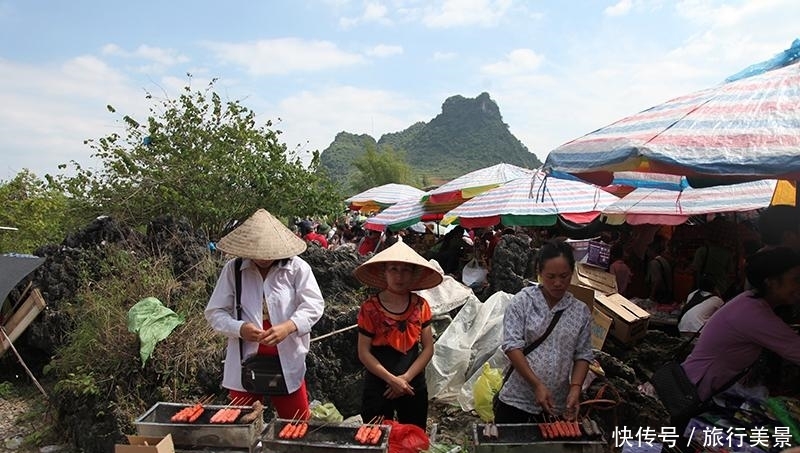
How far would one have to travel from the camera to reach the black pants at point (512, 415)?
8.52ft

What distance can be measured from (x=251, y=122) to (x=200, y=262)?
3654mm

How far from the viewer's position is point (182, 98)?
27.1 ft

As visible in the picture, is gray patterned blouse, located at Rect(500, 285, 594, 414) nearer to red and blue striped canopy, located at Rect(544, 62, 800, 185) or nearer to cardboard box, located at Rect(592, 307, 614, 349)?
red and blue striped canopy, located at Rect(544, 62, 800, 185)

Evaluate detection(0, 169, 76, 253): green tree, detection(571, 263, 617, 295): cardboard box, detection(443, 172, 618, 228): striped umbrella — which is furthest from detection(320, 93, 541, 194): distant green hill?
detection(571, 263, 617, 295): cardboard box

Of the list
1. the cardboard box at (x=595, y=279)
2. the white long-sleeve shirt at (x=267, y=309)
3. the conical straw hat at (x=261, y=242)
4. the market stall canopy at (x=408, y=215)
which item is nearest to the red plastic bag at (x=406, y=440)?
the white long-sleeve shirt at (x=267, y=309)

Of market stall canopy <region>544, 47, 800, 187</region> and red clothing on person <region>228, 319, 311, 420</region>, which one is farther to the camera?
red clothing on person <region>228, 319, 311, 420</region>

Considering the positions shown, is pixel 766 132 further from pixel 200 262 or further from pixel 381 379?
pixel 200 262

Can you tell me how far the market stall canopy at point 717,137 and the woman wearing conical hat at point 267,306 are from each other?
1.70m

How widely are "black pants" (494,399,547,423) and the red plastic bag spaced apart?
489 millimetres

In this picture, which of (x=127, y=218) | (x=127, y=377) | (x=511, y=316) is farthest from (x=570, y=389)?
(x=127, y=218)

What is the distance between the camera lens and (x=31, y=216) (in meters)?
9.55

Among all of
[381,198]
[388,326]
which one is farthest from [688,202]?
[381,198]

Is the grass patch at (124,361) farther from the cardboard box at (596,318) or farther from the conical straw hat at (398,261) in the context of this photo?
the cardboard box at (596,318)

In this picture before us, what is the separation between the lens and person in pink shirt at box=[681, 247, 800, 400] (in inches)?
96.4
